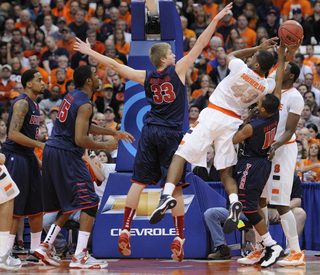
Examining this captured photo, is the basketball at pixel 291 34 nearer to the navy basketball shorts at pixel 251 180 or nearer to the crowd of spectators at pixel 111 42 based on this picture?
the navy basketball shorts at pixel 251 180

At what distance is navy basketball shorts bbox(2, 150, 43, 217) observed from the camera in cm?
627

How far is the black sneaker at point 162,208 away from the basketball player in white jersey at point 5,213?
1701 millimetres

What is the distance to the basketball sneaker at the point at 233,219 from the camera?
5.16 m

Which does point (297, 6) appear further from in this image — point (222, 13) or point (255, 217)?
point (255, 217)

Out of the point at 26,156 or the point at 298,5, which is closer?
the point at 26,156

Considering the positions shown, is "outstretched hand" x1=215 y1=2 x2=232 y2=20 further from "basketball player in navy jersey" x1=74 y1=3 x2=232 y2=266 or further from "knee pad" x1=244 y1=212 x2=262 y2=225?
"knee pad" x1=244 y1=212 x2=262 y2=225

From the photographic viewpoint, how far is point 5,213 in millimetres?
5551

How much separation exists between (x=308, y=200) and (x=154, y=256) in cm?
352

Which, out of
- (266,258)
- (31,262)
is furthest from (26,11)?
(266,258)

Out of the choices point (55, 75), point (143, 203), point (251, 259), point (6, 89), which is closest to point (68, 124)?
point (143, 203)

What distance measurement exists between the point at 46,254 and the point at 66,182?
0.89 m

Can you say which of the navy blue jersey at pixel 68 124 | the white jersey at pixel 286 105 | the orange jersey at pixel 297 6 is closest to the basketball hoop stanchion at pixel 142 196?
the navy blue jersey at pixel 68 124

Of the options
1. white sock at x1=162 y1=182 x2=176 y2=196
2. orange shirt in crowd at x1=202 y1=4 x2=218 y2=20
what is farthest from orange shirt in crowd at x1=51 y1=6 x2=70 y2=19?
white sock at x1=162 y1=182 x2=176 y2=196

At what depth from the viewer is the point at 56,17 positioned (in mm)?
15633
